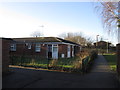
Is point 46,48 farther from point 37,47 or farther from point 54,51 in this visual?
point 37,47

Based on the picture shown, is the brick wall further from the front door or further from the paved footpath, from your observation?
the paved footpath

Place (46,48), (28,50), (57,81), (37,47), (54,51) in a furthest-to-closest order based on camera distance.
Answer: (28,50), (37,47), (46,48), (54,51), (57,81)

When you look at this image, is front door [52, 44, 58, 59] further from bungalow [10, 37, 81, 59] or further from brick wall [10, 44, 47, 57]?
brick wall [10, 44, 47, 57]

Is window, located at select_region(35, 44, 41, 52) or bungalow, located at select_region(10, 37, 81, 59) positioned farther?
window, located at select_region(35, 44, 41, 52)

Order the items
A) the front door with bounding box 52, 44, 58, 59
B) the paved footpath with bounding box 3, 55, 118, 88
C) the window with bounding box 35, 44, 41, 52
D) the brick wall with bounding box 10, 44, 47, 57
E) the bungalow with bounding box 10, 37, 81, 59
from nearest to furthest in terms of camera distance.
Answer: the paved footpath with bounding box 3, 55, 118, 88
the bungalow with bounding box 10, 37, 81, 59
the front door with bounding box 52, 44, 58, 59
the brick wall with bounding box 10, 44, 47, 57
the window with bounding box 35, 44, 41, 52

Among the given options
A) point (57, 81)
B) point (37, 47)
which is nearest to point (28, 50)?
point (37, 47)

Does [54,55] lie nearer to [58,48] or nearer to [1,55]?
[58,48]

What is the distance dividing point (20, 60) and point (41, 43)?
774 centimetres

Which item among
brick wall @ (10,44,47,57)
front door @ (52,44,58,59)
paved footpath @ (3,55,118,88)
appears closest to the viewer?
paved footpath @ (3,55,118,88)

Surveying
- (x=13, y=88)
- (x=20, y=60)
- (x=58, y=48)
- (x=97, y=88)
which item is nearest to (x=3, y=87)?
(x=13, y=88)

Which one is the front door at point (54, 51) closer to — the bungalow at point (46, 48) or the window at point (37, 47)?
the bungalow at point (46, 48)

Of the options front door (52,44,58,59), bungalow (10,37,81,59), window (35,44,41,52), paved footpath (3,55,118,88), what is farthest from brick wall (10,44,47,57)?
paved footpath (3,55,118,88)

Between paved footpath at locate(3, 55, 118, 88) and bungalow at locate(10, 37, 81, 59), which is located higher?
bungalow at locate(10, 37, 81, 59)

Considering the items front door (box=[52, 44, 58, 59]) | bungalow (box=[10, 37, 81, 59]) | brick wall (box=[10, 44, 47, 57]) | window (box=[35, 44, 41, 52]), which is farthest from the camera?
window (box=[35, 44, 41, 52])
